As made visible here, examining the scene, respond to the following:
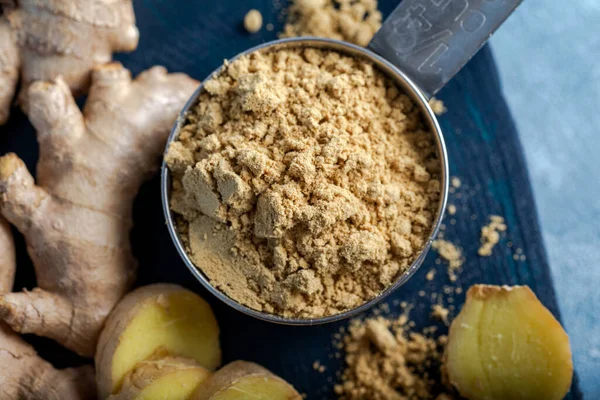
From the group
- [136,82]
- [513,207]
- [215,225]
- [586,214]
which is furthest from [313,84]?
[586,214]

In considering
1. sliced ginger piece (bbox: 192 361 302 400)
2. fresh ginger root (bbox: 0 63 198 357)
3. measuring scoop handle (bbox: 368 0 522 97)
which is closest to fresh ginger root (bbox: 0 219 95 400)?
fresh ginger root (bbox: 0 63 198 357)

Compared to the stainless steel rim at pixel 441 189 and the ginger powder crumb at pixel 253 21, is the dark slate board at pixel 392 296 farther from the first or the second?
the stainless steel rim at pixel 441 189

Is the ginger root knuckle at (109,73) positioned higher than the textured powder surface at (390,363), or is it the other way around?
the ginger root knuckle at (109,73)

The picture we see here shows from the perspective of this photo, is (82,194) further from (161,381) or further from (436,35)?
(436,35)

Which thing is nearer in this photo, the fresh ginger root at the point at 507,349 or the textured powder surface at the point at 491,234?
the fresh ginger root at the point at 507,349

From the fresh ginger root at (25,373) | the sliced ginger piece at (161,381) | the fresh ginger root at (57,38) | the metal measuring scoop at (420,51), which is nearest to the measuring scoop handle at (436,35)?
the metal measuring scoop at (420,51)

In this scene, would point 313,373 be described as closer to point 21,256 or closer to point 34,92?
point 21,256
